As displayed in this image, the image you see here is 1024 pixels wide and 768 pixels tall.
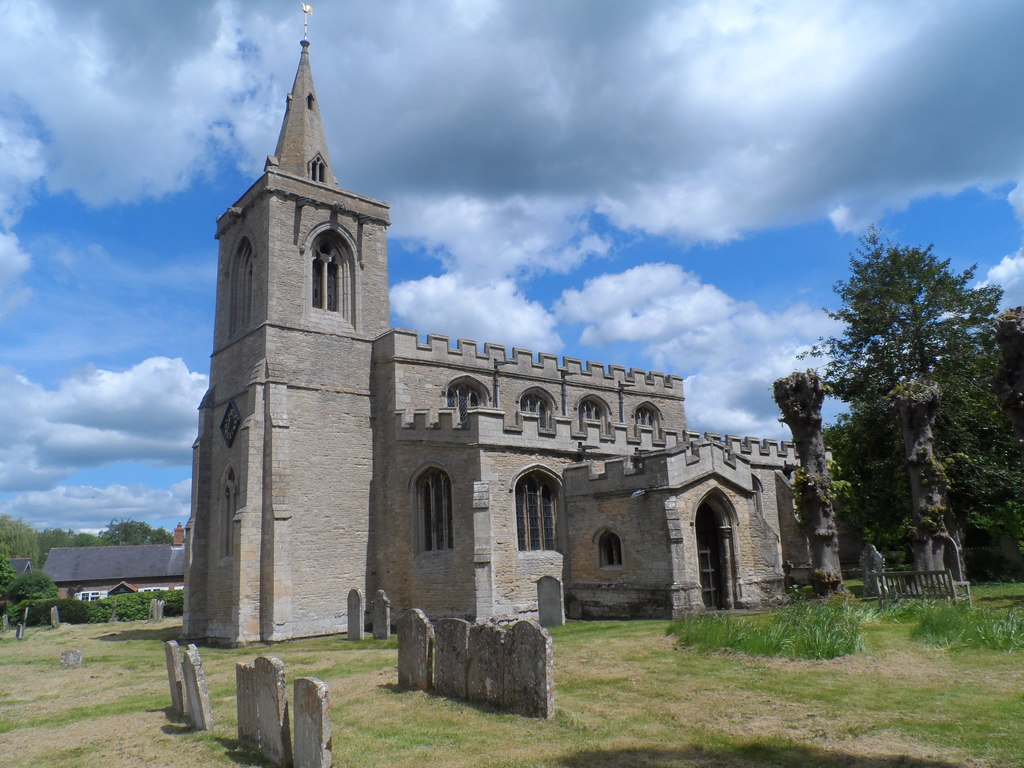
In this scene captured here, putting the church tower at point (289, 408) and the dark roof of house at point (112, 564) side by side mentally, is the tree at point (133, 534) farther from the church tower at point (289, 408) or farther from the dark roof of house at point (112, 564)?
the church tower at point (289, 408)

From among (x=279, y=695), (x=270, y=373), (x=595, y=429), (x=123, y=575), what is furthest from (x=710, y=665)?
(x=123, y=575)

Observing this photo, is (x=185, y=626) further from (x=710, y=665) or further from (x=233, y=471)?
(x=710, y=665)

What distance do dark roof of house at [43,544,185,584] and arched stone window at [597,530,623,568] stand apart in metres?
39.2

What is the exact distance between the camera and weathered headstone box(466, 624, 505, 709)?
929cm

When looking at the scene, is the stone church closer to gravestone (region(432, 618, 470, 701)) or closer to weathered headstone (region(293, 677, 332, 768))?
gravestone (region(432, 618, 470, 701))

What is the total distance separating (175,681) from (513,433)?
38.3ft

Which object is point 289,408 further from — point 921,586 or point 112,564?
point 112,564

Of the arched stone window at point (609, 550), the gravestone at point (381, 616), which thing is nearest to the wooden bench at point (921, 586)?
the arched stone window at point (609, 550)

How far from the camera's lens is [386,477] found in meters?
22.3

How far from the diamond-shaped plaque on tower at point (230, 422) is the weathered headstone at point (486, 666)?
46.9 ft

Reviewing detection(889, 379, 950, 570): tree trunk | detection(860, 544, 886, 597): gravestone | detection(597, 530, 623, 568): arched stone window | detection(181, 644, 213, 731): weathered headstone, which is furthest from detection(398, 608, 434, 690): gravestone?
detection(889, 379, 950, 570): tree trunk

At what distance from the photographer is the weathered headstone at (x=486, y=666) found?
30.5 feet

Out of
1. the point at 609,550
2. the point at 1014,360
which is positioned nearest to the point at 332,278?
the point at 609,550

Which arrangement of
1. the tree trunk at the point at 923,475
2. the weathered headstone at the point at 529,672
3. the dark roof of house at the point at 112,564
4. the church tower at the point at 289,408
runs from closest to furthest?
1. the weathered headstone at the point at 529,672
2. the tree trunk at the point at 923,475
3. the church tower at the point at 289,408
4. the dark roof of house at the point at 112,564
